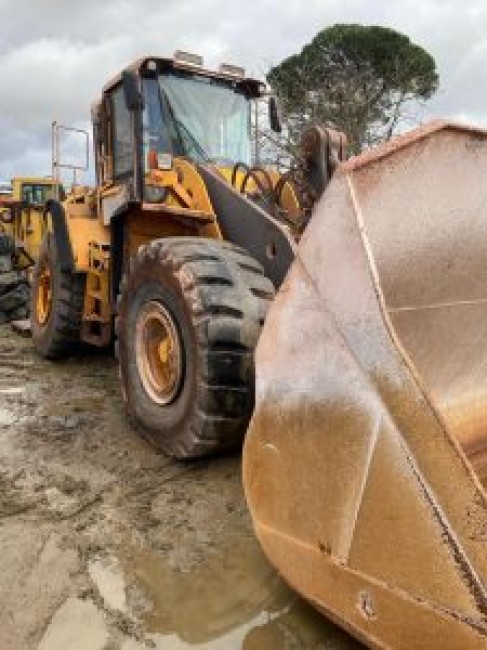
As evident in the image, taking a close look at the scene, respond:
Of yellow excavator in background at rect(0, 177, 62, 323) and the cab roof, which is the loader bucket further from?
yellow excavator in background at rect(0, 177, 62, 323)

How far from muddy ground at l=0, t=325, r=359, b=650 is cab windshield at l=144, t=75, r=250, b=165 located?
197 centimetres

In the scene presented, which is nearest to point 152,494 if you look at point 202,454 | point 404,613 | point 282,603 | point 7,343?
point 202,454

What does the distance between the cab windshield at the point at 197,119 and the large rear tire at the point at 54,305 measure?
4.95 feet

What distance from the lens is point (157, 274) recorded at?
13.7ft

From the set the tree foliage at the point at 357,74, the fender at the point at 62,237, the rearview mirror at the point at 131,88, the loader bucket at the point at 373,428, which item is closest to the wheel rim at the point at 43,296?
the fender at the point at 62,237

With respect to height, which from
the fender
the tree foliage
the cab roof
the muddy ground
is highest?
the tree foliage

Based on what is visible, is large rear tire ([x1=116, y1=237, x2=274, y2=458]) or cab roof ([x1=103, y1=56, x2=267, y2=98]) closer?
large rear tire ([x1=116, y1=237, x2=274, y2=458])

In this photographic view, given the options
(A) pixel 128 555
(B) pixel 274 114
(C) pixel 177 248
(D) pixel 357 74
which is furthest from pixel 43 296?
(D) pixel 357 74

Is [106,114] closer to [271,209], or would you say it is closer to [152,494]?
[271,209]

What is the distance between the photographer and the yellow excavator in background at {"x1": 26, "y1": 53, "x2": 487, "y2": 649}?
1.95 metres

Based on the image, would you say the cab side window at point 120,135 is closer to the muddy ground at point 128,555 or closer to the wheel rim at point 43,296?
the wheel rim at point 43,296

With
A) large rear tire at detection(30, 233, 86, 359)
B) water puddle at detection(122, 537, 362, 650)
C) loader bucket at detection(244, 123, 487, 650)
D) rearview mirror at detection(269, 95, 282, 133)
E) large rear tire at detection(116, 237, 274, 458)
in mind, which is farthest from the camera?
large rear tire at detection(30, 233, 86, 359)

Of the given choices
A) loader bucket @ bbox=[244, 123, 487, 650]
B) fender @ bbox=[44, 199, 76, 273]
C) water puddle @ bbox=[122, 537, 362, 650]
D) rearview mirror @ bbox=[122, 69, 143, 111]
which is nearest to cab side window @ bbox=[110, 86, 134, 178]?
fender @ bbox=[44, 199, 76, 273]

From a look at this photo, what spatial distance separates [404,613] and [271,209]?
3.37 meters
